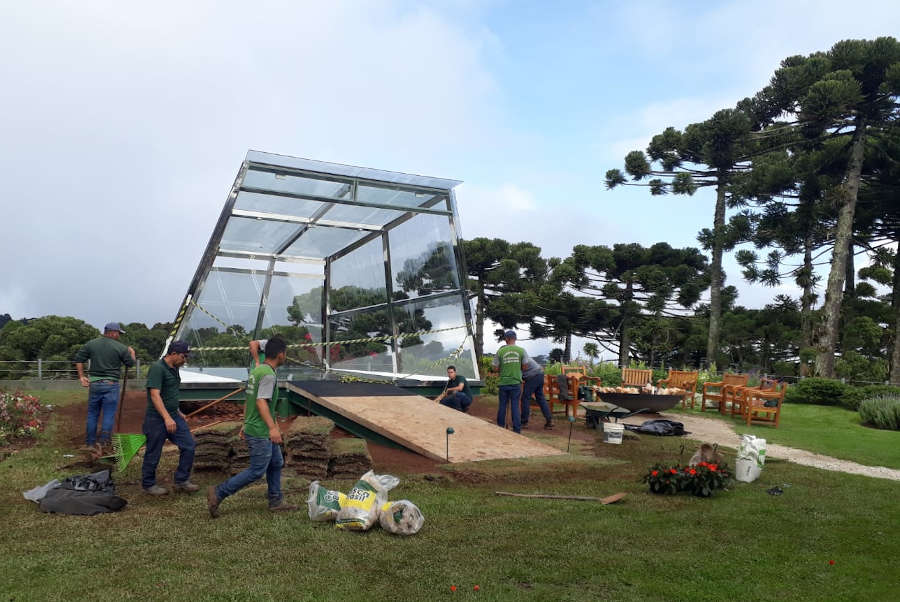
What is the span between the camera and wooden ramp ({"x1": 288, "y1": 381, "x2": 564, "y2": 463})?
28.1 feet

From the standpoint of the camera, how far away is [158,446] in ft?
21.1

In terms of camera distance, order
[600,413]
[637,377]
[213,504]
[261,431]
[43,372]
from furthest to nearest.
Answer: [43,372]
[637,377]
[600,413]
[261,431]
[213,504]

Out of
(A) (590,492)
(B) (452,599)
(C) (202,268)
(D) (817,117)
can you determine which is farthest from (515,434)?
(D) (817,117)

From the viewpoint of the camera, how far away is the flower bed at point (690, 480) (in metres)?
6.73

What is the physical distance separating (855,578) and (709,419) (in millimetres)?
11163

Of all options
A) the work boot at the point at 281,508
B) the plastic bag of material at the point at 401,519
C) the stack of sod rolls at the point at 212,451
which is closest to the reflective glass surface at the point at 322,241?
the stack of sod rolls at the point at 212,451

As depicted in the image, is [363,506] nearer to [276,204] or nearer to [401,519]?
[401,519]

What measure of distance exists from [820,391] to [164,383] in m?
18.1

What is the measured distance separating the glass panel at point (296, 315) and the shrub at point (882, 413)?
13.2m

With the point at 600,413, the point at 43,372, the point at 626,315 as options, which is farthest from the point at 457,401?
the point at 626,315

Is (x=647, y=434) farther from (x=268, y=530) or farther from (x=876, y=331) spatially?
(x=876, y=331)

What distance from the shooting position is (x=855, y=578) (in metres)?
4.59

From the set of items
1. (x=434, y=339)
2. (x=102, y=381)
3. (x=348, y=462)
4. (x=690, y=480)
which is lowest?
(x=348, y=462)

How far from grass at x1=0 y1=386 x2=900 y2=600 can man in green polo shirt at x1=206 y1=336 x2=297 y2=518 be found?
0.75 ft
